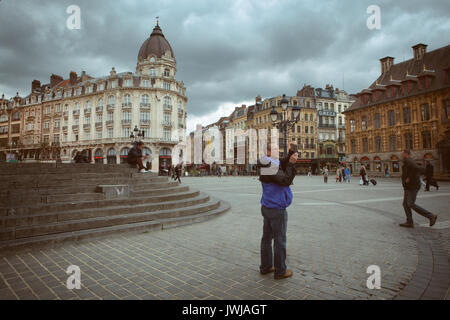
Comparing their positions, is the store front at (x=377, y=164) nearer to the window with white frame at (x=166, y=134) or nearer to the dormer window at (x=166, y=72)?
the window with white frame at (x=166, y=134)

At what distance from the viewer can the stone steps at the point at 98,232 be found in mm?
4348

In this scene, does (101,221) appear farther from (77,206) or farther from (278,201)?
(278,201)

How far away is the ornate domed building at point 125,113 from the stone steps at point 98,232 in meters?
38.2

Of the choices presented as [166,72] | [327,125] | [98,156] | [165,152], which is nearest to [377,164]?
[327,125]

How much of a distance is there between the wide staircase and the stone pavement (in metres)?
0.45

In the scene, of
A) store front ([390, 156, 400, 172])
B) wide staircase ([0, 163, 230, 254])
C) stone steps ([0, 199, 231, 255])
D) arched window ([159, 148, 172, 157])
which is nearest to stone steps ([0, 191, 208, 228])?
wide staircase ([0, 163, 230, 254])

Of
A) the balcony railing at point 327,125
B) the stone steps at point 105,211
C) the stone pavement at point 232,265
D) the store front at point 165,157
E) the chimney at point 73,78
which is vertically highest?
the chimney at point 73,78

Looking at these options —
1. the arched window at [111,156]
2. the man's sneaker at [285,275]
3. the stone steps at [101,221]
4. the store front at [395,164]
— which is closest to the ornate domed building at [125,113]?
the arched window at [111,156]

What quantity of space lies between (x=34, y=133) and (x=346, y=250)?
224 feet

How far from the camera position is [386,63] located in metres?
38.1

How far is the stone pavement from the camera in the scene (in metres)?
2.94

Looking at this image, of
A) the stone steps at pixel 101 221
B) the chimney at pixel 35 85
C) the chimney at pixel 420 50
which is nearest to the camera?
the stone steps at pixel 101 221

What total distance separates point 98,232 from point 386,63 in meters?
46.1
